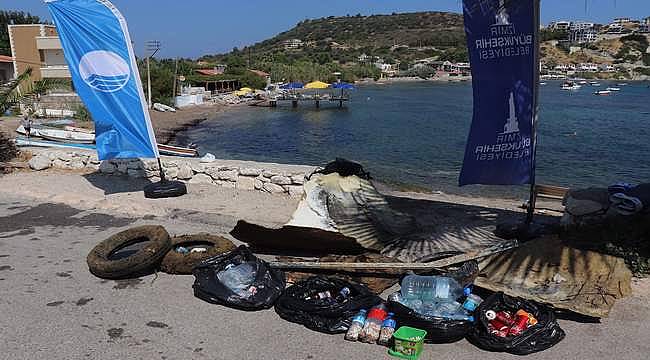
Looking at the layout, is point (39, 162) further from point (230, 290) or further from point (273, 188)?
point (230, 290)

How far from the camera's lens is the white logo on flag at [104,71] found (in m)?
9.12

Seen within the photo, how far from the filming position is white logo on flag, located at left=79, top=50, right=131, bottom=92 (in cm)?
912

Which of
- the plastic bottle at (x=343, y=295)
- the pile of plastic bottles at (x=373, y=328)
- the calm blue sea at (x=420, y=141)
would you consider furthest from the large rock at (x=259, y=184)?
the calm blue sea at (x=420, y=141)

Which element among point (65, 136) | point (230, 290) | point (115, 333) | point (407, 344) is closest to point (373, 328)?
point (407, 344)

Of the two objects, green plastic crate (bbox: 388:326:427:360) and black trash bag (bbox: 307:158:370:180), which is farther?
black trash bag (bbox: 307:158:370:180)

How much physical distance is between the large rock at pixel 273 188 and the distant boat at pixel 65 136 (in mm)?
14286

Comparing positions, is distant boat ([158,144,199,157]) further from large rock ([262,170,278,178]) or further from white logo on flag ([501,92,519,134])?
white logo on flag ([501,92,519,134])

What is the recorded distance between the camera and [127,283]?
6.07m

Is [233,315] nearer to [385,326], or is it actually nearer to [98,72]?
[385,326]

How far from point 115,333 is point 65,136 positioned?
2006 cm

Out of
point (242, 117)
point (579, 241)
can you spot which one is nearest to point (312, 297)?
point (579, 241)

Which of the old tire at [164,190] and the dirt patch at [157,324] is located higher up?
the old tire at [164,190]

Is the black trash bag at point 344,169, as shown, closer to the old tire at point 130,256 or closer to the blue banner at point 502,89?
the blue banner at point 502,89

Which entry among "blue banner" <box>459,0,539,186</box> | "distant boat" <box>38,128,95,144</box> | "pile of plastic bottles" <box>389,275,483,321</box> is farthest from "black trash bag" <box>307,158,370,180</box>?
"distant boat" <box>38,128,95,144</box>
